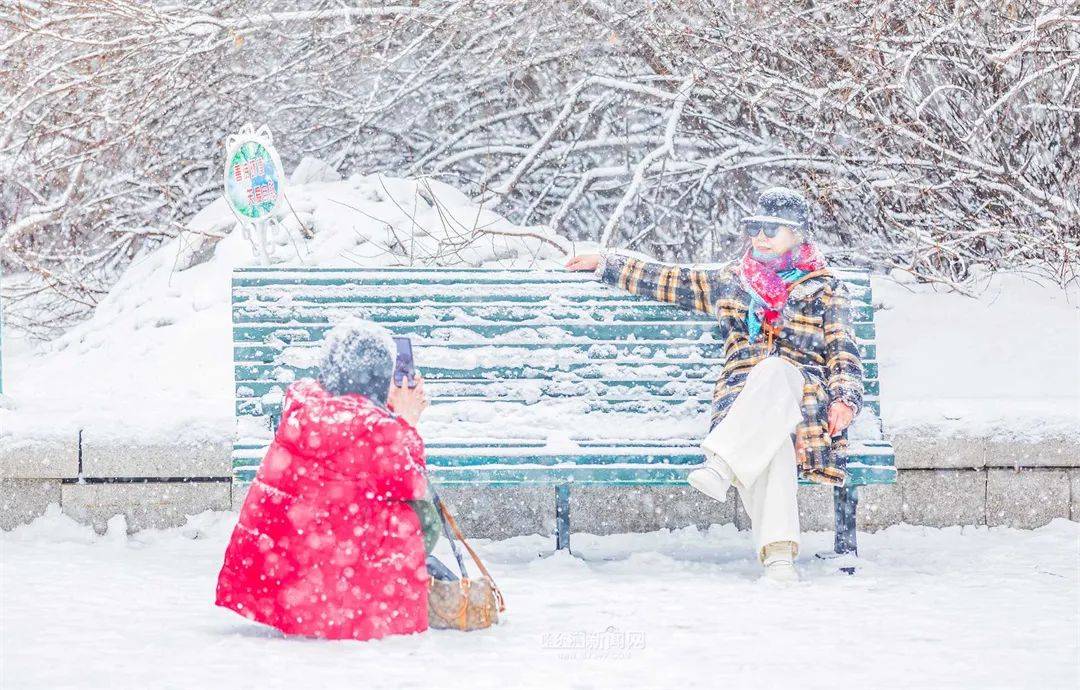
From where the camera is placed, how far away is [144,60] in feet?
25.3

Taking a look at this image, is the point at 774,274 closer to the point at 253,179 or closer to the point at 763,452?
the point at 763,452

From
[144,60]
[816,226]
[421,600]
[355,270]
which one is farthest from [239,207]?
[816,226]

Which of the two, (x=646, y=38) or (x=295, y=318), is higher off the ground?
(x=646, y=38)

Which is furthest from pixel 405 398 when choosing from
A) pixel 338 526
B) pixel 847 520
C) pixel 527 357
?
pixel 847 520

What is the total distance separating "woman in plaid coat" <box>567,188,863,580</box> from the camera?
4242 mm

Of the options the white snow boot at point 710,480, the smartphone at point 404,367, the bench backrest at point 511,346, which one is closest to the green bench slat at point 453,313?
the bench backrest at point 511,346

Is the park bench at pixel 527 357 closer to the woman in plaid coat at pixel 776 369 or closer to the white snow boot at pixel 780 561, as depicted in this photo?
the woman in plaid coat at pixel 776 369

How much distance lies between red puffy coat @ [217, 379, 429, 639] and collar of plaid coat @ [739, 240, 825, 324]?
1.50m

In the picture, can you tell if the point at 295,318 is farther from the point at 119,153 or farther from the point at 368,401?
the point at 119,153

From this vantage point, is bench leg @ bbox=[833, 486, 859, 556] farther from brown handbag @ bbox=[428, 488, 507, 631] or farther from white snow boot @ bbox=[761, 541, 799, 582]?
brown handbag @ bbox=[428, 488, 507, 631]

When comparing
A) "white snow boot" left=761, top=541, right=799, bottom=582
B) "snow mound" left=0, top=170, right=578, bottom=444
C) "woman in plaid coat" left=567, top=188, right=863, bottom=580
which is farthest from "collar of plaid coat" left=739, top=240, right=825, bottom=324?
"snow mound" left=0, top=170, right=578, bottom=444

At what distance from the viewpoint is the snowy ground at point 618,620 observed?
10.4ft

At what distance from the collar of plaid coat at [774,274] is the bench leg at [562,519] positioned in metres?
0.88

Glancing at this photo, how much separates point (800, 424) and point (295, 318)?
175 cm
